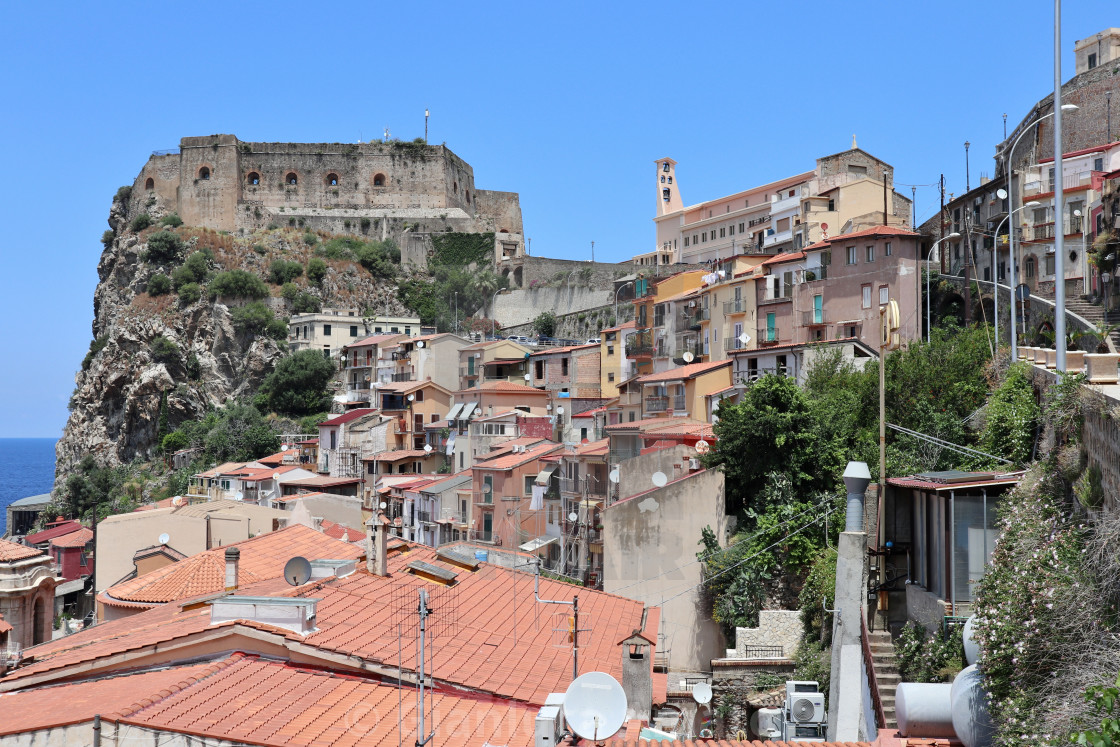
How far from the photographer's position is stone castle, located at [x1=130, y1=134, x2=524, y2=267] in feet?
310

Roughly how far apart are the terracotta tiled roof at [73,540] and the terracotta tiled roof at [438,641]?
30.6 metres

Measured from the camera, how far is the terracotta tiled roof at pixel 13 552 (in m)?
21.1

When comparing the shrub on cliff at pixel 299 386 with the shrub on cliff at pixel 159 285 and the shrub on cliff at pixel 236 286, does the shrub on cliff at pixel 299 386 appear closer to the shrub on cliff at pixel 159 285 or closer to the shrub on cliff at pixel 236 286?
the shrub on cliff at pixel 236 286

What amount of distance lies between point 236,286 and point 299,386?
12867 mm

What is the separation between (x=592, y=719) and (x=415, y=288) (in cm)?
8167

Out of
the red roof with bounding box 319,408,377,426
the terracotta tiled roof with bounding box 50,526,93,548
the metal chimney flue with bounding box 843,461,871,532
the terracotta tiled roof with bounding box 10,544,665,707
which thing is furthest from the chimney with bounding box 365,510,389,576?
the red roof with bounding box 319,408,377,426

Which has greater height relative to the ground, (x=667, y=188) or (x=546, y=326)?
(x=667, y=188)

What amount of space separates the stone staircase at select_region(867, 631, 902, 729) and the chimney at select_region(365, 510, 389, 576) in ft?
24.2

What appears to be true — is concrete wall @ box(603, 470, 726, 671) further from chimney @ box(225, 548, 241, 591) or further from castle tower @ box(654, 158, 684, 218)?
castle tower @ box(654, 158, 684, 218)

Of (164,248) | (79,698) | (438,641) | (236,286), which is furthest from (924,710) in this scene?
(164,248)

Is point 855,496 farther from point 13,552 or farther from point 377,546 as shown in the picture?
point 13,552

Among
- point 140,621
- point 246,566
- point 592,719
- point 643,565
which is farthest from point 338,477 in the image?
point 592,719

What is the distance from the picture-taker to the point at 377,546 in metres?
17.5

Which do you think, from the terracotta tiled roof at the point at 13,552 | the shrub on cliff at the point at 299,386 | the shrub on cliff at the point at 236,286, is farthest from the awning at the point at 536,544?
the shrub on cliff at the point at 236,286
